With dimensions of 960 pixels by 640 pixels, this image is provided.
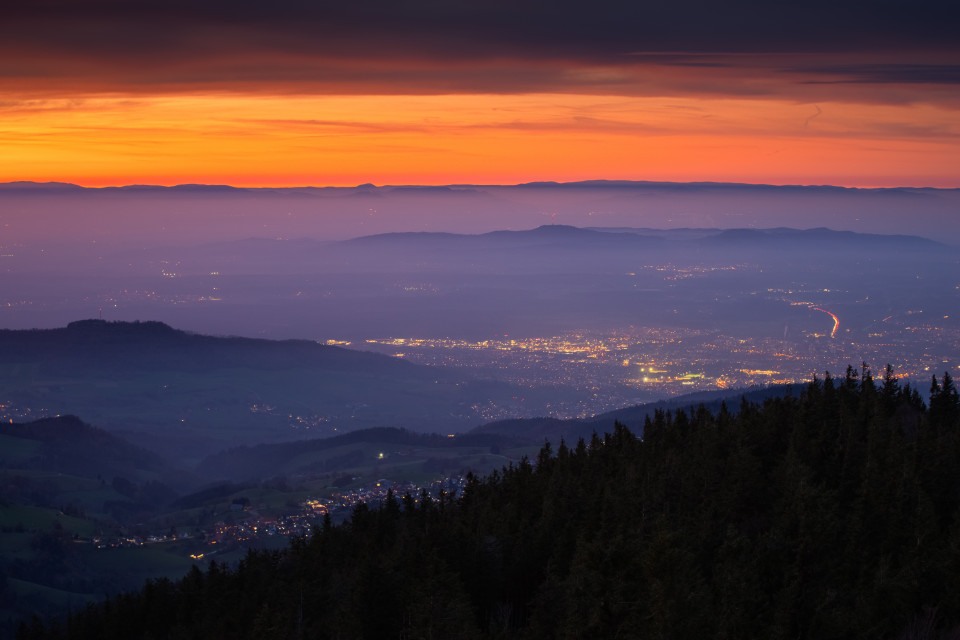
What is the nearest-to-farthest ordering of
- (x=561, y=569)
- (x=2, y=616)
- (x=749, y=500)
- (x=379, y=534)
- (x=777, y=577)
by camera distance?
1. (x=777, y=577)
2. (x=561, y=569)
3. (x=749, y=500)
4. (x=379, y=534)
5. (x=2, y=616)

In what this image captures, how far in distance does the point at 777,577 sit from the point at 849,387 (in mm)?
35682

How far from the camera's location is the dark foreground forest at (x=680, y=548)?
32250 mm

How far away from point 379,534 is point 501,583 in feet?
72.9

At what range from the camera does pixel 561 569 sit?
42.1 metres

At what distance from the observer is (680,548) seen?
36281 mm

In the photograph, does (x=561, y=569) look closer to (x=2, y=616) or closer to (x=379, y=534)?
(x=379, y=534)

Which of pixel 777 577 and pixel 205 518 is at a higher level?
pixel 777 577

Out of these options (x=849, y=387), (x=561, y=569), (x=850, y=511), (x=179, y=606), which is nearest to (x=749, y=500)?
(x=850, y=511)

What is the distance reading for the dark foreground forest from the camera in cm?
3225

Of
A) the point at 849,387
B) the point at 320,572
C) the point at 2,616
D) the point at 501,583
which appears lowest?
the point at 2,616

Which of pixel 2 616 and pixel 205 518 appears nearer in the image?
pixel 2 616

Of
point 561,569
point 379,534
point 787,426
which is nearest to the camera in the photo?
point 561,569

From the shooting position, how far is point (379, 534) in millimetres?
64750

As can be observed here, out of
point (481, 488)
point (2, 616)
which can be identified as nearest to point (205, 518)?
point (2, 616)
